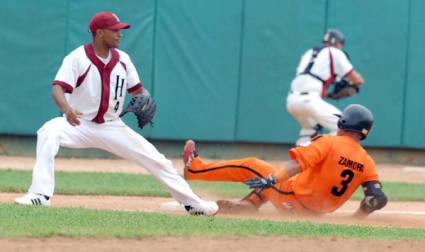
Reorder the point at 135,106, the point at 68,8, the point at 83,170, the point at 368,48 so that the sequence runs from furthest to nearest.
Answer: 1. the point at 368,48
2. the point at 68,8
3. the point at 83,170
4. the point at 135,106

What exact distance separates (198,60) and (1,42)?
284 centimetres

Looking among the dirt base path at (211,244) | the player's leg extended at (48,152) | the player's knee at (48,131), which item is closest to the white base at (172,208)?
the player's leg extended at (48,152)

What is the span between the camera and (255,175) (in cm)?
892

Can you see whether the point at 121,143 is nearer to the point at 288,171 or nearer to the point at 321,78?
the point at 288,171

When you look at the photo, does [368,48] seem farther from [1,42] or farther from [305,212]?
[305,212]

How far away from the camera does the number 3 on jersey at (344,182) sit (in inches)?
337

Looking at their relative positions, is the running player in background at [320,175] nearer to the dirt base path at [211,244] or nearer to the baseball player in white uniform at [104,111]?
the baseball player in white uniform at [104,111]

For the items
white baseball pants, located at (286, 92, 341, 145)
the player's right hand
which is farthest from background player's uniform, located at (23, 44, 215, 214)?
white baseball pants, located at (286, 92, 341, 145)

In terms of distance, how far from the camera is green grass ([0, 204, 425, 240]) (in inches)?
263

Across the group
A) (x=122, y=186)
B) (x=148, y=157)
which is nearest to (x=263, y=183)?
(x=148, y=157)

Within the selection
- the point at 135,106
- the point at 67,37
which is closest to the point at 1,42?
the point at 67,37

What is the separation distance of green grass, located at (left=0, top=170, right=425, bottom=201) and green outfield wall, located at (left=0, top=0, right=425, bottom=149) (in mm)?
2398

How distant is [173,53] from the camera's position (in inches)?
594

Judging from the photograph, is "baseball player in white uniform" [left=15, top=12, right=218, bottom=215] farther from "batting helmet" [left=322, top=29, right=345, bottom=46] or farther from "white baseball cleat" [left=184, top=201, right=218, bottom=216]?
"batting helmet" [left=322, top=29, right=345, bottom=46]
